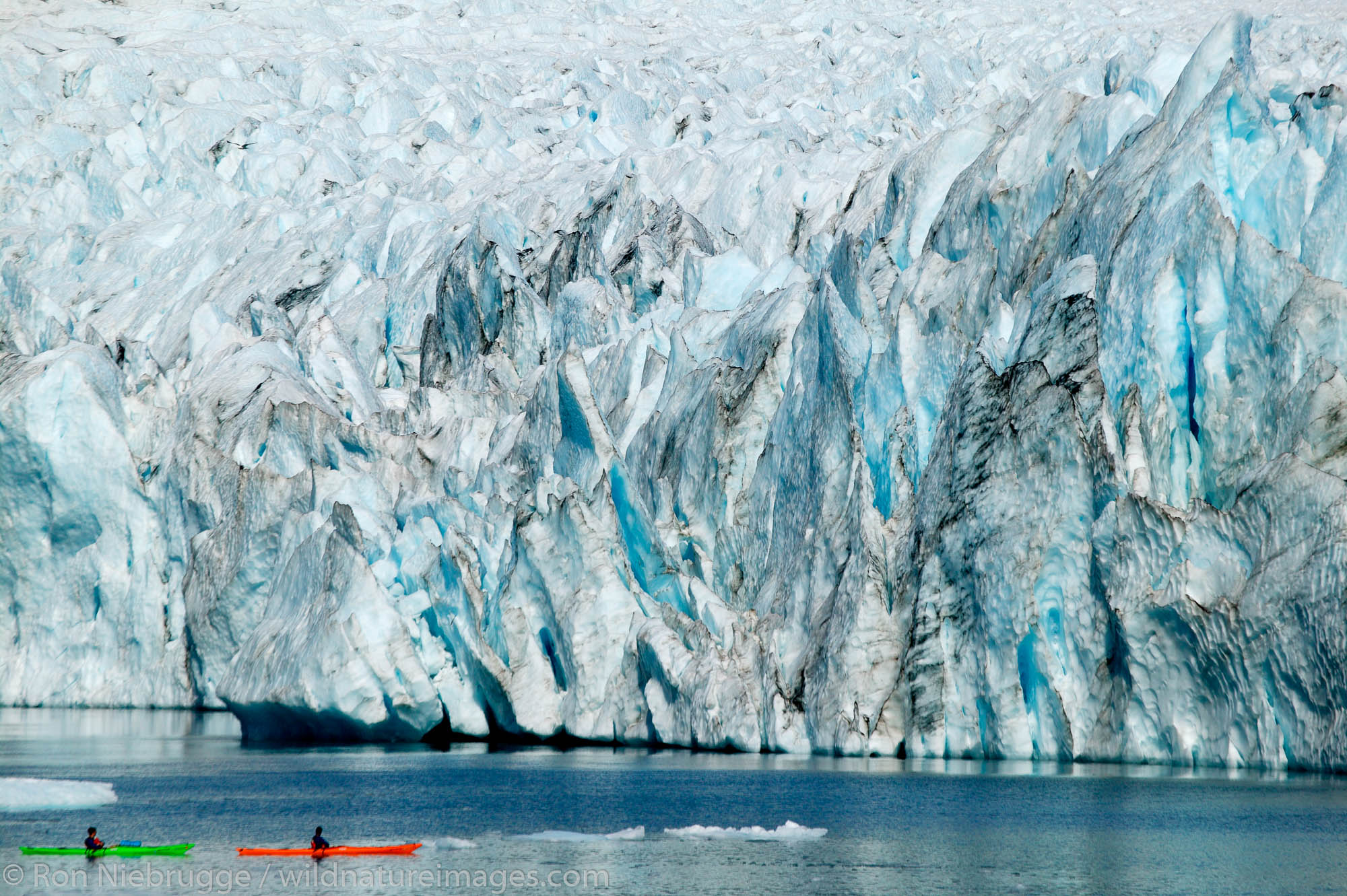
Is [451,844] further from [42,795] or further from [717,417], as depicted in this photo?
[717,417]

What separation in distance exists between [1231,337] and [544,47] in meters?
56.2

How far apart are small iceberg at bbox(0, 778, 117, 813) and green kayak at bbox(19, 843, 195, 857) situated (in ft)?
9.50

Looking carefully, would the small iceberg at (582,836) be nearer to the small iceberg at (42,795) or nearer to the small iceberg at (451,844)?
the small iceberg at (451,844)

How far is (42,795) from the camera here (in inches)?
870

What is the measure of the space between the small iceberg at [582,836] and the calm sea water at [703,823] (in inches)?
3.4

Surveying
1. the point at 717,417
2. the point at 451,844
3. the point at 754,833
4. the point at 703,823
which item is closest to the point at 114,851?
the point at 451,844

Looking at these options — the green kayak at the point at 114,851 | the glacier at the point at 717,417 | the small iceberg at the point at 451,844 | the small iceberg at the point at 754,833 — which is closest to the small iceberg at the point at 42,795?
the green kayak at the point at 114,851

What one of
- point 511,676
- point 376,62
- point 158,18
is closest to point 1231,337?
point 511,676

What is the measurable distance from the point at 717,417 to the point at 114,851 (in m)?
19.6

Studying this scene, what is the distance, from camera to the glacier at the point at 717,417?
25312mm

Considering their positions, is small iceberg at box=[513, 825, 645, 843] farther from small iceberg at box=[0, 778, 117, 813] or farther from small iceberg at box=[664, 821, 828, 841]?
small iceberg at box=[0, 778, 117, 813]

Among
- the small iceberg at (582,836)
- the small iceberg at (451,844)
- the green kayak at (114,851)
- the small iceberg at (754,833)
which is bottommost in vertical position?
the green kayak at (114,851)

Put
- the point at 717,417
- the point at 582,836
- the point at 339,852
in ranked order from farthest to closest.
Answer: the point at 717,417 → the point at 582,836 → the point at 339,852

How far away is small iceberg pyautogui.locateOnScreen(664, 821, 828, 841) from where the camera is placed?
19125 mm
